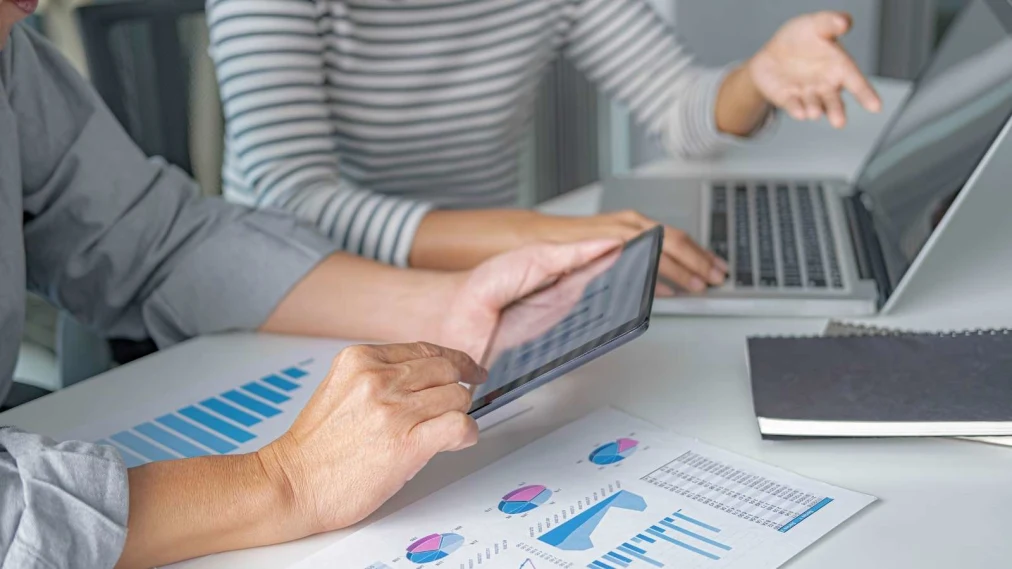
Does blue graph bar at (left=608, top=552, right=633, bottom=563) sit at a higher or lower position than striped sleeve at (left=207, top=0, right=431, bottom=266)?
lower

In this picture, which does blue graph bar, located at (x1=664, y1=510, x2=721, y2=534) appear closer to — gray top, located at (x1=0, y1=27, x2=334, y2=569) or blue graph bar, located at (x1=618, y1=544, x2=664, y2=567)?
blue graph bar, located at (x1=618, y1=544, x2=664, y2=567)

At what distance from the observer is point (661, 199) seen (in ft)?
4.16

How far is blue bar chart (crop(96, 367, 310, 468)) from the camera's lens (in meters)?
0.77

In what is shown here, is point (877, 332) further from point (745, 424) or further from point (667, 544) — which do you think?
point (667, 544)

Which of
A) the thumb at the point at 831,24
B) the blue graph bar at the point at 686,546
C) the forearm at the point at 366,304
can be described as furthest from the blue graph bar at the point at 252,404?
the thumb at the point at 831,24

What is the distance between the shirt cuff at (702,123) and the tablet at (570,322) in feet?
1.78

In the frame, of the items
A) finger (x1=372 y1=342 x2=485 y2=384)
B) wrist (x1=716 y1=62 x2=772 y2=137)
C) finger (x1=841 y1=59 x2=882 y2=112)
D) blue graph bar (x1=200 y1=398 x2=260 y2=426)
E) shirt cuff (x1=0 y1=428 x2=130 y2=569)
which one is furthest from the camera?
wrist (x1=716 y1=62 x2=772 y2=137)

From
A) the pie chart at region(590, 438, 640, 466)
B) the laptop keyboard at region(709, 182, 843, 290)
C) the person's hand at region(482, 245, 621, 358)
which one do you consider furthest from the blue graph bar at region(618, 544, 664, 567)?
the laptop keyboard at region(709, 182, 843, 290)

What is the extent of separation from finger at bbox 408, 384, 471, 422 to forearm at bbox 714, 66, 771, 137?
2.53ft

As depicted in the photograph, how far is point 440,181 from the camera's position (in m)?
1.38

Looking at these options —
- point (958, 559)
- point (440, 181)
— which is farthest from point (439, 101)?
point (958, 559)

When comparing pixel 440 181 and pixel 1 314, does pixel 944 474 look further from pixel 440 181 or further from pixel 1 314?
pixel 440 181

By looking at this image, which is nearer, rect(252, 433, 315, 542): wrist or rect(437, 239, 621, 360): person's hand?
rect(252, 433, 315, 542): wrist

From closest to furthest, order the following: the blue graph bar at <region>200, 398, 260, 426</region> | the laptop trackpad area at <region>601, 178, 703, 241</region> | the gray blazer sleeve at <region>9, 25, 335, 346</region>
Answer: the blue graph bar at <region>200, 398, 260, 426</region> → the gray blazer sleeve at <region>9, 25, 335, 346</region> → the laptop trackpad area at <region>601, 178, 703, 241</region>
